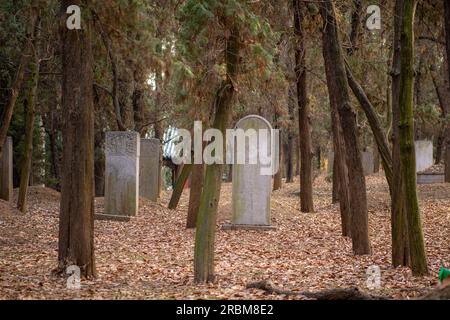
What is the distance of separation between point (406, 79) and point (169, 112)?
21348 mm

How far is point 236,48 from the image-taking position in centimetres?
918

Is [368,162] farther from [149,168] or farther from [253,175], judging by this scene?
[253,175]

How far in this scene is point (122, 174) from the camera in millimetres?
17594

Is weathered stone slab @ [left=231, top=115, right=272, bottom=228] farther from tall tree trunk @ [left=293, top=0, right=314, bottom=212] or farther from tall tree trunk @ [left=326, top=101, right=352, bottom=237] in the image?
tall tree trunk @ [left=293, top=0, right=314, bottom=212]

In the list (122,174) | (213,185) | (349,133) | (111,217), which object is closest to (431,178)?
(122,174)

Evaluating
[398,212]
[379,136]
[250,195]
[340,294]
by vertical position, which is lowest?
[340,294]

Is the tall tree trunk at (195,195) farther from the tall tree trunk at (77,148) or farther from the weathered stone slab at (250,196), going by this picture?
the tall tree trunk at (77,148)

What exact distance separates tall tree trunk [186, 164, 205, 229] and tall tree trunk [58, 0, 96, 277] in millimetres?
7016

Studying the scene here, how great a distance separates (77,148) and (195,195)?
24.7 ft

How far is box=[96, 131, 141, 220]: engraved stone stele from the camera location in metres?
17.6

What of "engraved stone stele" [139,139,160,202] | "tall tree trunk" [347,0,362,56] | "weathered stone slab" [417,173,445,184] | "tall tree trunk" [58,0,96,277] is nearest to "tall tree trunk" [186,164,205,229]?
"tall tree trunk" [347,0,362,56]

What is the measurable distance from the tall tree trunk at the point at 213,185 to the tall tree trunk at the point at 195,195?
23.1 ft
